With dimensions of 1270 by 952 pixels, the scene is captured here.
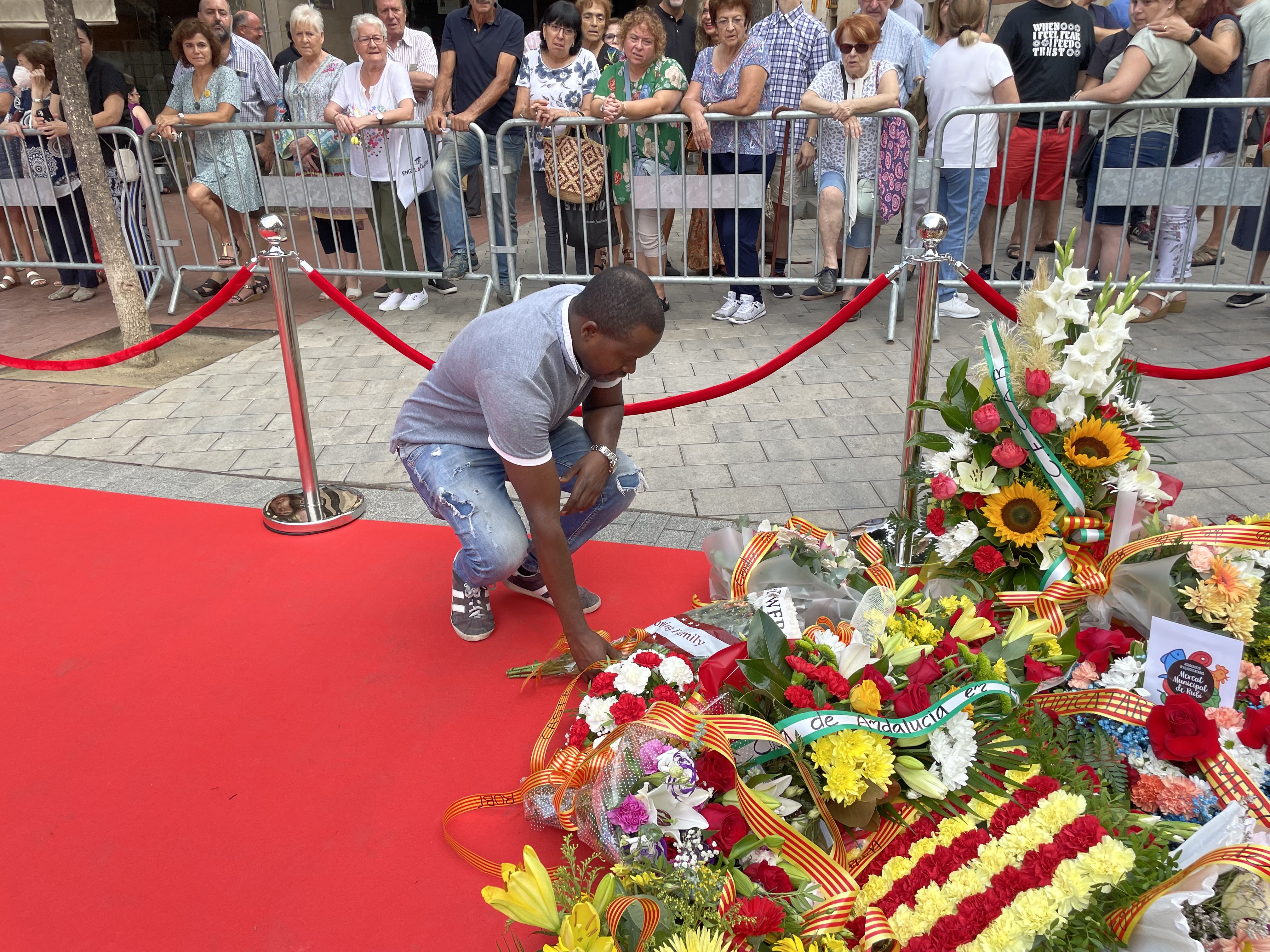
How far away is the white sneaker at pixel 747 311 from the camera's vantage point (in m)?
6.82

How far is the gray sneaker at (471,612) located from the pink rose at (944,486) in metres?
1.49

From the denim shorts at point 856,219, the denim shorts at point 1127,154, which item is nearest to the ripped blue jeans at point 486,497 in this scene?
the denim shorts at point 856,219

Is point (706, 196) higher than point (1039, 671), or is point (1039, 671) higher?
point (706, 196)

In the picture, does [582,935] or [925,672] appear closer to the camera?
[582,935]

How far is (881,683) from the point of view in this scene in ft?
7.07

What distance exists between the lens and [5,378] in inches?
243

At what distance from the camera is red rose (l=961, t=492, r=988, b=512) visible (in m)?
2.96

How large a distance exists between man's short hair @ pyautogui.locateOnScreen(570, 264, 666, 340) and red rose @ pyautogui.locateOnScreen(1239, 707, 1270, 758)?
5.37 ft

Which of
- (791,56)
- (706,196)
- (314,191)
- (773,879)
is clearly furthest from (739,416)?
(314,191)

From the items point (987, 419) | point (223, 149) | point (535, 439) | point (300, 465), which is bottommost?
point (300, 465)

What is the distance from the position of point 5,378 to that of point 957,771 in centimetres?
639

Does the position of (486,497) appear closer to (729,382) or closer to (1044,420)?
(729,382)

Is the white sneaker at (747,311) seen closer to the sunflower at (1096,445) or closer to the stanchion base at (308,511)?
the stanchion base at (308,511)

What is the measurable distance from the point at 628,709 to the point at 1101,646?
1206 millimetres
